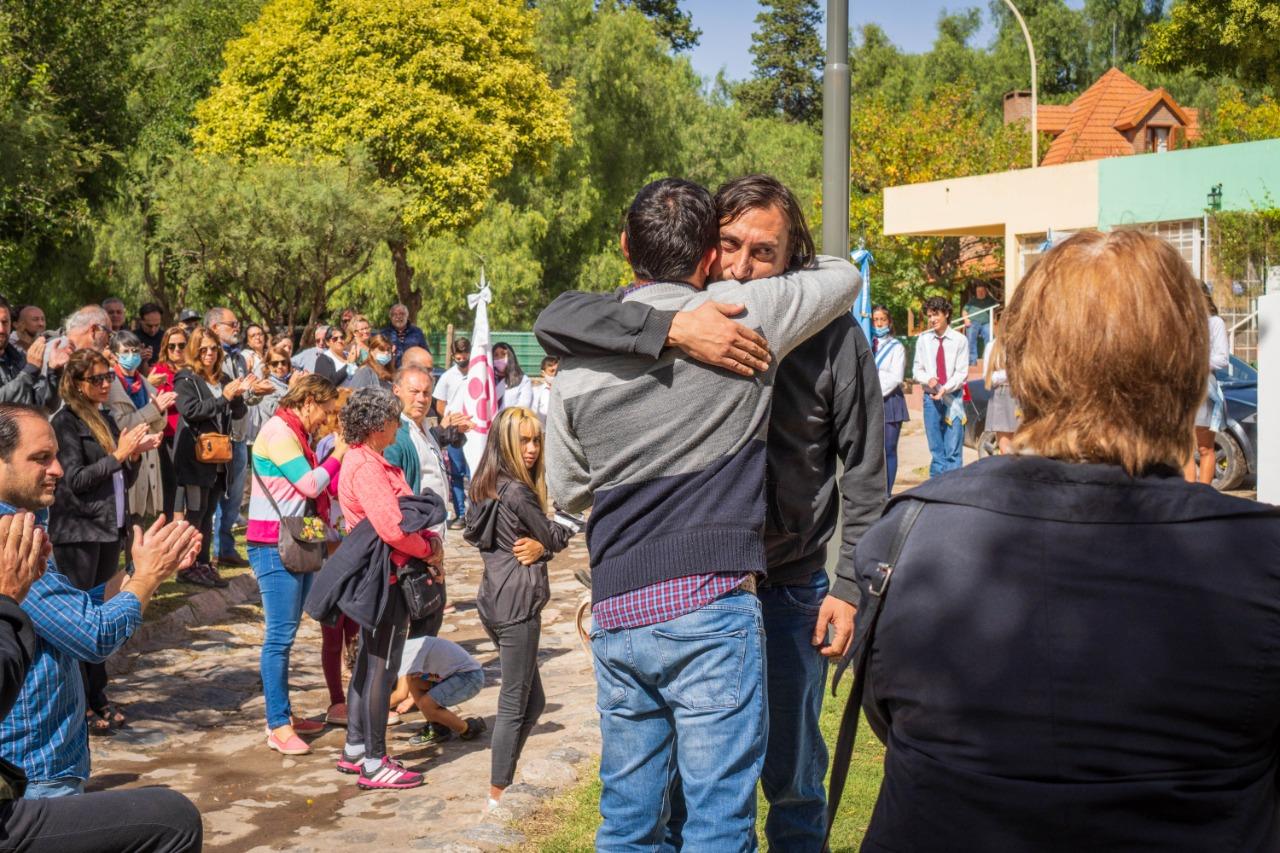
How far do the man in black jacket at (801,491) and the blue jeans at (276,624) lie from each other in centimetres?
426

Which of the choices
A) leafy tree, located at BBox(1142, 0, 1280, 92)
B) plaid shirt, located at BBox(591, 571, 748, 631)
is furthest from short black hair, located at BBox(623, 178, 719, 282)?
leafy tree, located at BBox(1142, 0, 1280, 92)

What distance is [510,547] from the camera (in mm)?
6332

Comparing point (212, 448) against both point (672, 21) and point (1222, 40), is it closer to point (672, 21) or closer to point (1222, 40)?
point (1222, 40)

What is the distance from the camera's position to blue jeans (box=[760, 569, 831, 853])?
3.71 m

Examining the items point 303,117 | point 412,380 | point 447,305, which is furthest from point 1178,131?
point 412,380

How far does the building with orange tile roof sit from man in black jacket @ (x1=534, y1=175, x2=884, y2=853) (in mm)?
39576

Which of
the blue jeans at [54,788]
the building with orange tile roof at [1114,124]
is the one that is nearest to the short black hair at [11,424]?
Answer: the blue jeans at [54,788]

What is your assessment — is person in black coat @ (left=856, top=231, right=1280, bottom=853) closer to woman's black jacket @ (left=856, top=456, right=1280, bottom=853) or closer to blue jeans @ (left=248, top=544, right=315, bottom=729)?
woman's black jacket @ (left=856, top=456, right=1280, bottom=853)

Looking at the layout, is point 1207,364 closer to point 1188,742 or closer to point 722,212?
point 1188,742

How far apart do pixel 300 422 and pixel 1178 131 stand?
40644 millimetres

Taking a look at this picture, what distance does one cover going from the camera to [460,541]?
14469mm

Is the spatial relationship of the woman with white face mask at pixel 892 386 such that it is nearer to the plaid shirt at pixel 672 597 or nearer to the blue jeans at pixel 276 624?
the blue jeans at pixel 276 624

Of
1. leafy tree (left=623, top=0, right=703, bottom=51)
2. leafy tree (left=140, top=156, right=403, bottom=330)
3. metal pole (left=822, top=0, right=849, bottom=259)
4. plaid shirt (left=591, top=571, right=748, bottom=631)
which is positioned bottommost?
plaid shirt (left=591, top=571, right=748, bottom=631)

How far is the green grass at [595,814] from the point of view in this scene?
16.9ft
